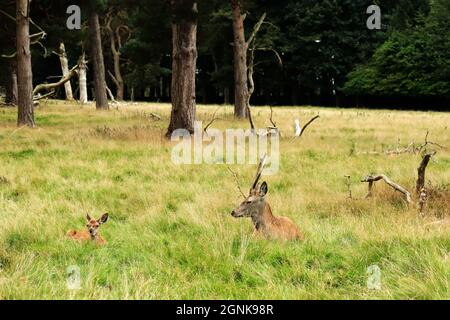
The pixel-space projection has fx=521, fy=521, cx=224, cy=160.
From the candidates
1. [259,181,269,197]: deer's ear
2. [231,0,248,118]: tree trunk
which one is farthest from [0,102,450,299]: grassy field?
[231,0,248,118]: tree trunk

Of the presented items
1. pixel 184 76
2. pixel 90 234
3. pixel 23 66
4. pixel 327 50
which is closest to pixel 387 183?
pixel 90 234

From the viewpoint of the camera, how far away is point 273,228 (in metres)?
5.46

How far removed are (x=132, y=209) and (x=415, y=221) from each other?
11.8ft

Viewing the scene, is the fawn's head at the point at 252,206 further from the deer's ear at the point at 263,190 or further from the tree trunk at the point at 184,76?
the tree trunk at the point at 184,76

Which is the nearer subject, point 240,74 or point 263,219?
point 263,219

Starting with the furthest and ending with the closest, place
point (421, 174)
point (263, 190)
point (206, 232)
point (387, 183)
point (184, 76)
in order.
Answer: point (184, 76), point (387, 183), point (421, 174), point (206, 232), point (263, 190)

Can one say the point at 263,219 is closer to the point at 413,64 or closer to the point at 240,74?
the point at 240,74

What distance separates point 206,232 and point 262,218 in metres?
0.64

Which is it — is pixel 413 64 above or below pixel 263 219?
above

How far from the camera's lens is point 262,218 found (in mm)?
5504

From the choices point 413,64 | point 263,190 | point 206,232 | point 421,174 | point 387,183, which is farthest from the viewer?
point 413,64

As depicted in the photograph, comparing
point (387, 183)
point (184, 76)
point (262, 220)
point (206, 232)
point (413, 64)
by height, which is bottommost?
point (206, 232)
